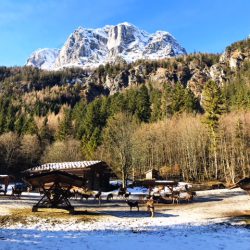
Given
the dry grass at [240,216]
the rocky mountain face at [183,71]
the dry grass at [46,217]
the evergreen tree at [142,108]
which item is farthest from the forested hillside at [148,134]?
the dry grass at [46,217]

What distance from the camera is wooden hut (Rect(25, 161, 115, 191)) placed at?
49.0 m

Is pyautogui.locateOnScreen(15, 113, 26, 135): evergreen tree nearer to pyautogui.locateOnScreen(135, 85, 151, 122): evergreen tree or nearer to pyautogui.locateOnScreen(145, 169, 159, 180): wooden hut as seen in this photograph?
pyautogui.locateOnScreen(135, 85, 151, 122): evergreen tree

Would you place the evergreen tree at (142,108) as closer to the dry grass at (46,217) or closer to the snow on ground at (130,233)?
the dry grass at (46,217)

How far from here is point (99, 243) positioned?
49.7ft

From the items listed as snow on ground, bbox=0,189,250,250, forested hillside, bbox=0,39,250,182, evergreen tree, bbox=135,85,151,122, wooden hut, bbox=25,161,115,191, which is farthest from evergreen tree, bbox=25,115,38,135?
snow on ground, bbox=0,189,250,250

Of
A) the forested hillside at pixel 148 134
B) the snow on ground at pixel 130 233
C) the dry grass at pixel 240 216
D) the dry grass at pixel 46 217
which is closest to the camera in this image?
the snow on ground at pixel 130 233

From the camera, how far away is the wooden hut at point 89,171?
4903cm

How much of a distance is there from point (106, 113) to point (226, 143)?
151ft

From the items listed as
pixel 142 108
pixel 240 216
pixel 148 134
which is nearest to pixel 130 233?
pixel 240 216

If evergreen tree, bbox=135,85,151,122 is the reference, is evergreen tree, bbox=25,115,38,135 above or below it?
below

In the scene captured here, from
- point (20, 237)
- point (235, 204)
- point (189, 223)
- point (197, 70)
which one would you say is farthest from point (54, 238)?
point (197, 70)

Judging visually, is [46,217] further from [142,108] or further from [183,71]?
[183,71]

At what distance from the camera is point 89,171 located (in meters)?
49.2

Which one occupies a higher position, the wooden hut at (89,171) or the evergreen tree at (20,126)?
the evergreen tree at (20,126)
